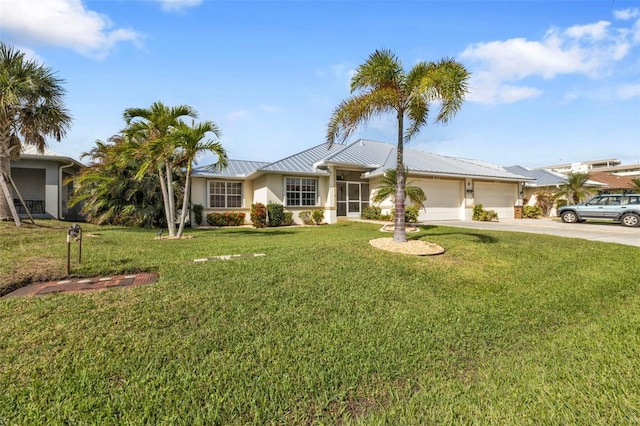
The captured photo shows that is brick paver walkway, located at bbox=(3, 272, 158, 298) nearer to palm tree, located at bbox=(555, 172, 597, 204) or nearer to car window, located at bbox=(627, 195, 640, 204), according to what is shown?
car window, located at bbox=(627, 195, 640, 204)

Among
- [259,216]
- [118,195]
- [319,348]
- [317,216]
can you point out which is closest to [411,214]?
[317,216]

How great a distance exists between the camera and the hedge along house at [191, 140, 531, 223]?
672 inches

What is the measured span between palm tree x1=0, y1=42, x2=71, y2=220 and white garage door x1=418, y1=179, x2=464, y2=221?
58.4 feet

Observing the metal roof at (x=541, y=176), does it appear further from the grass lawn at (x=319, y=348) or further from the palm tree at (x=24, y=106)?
the palm tree at (x=24, y=106)

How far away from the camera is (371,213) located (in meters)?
17.8

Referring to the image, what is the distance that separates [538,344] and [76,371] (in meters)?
5.04

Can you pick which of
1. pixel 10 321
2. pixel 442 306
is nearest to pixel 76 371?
pixel 10 321

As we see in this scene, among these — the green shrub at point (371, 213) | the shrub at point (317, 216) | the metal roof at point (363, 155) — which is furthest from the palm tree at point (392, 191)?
the shrub at point (317, 216)

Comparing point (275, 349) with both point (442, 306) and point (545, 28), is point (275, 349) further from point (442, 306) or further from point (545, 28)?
point (545, 28)

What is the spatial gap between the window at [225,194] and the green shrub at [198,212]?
0.64 metres

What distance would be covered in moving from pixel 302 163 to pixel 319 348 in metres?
15.5

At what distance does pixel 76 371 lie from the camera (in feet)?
8.93

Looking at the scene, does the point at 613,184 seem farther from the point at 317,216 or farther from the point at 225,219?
the point at 225,219

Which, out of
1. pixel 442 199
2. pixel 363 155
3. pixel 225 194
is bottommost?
pixel 442 199
